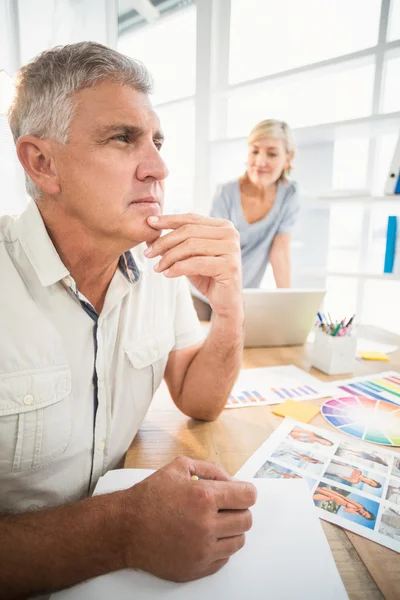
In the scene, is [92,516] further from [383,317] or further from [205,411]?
[383,317]

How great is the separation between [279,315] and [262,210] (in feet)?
4.40

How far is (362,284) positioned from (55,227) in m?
2.48

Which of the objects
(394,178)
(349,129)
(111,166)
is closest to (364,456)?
(111,166)

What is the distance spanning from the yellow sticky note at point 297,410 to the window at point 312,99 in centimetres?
238

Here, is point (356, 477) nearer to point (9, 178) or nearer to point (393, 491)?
point (393, 491)

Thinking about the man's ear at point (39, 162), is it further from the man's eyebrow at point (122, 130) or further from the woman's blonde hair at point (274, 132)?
the woman's blonde hair at point (274, 132)

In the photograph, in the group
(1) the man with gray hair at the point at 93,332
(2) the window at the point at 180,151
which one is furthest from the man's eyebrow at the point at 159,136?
Answer: (2) the window at the point at 180,151

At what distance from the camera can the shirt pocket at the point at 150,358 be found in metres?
0.94

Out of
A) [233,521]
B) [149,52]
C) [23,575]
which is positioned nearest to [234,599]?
[233,521]

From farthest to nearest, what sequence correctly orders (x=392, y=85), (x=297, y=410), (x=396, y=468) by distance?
(x=392, y=85)
(x=297, y=410)
(x=396, y=468)

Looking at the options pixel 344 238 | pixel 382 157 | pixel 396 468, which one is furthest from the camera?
pixel 344 238

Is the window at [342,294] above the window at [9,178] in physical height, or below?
below

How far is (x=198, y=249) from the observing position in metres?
0.89

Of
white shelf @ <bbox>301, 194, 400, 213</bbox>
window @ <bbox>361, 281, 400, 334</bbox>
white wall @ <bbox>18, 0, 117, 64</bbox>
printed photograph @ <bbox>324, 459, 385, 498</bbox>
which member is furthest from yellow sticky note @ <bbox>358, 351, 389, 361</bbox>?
white wall @ <bbox>18, 0, 117, 64</bbox>
